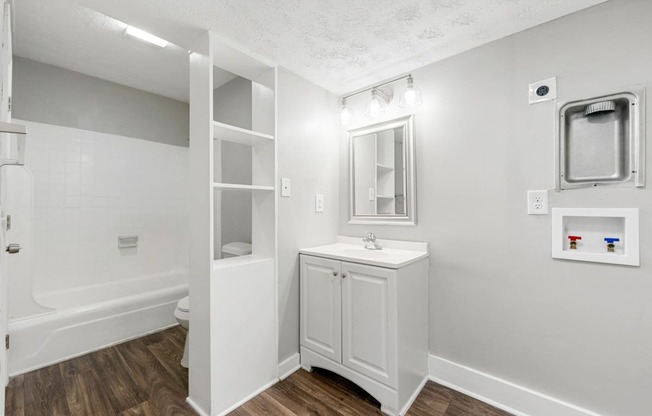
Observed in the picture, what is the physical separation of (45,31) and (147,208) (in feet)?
5.42

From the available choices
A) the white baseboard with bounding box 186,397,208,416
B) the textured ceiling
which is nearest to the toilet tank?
the white baseboard with bounding box 186,397,208,416

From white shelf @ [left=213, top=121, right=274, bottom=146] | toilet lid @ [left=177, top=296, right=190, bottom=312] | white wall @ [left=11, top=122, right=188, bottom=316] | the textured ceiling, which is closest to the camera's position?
the textured ceiling

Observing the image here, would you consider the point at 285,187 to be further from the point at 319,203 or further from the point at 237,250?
the point at 237,250

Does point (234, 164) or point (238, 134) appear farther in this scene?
point (234, 164)

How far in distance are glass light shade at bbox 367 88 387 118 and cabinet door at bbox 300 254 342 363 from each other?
1127mm

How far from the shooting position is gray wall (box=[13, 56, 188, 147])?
229 cm

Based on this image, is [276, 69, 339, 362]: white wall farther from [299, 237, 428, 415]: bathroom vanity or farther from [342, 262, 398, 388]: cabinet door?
[342, 262, 398, 388]: cabinet door

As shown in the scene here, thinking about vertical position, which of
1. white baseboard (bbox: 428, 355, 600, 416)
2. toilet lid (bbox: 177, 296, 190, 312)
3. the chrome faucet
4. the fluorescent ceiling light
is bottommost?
white baseboard (bbox: 428, 355, 600, 416)

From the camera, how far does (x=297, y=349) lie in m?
2.02

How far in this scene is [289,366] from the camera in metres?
1.93

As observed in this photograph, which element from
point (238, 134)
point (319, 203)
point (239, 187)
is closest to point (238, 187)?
point (239, 187)

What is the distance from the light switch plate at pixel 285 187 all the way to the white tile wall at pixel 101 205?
1.97m

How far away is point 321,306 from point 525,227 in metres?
1.32

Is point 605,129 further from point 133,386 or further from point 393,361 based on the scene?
point 133,386
